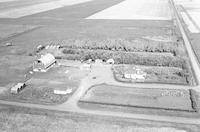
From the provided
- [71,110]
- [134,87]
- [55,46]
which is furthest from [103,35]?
[71,110]

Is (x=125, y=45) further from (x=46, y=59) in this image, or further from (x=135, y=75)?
(x=46, y=59)

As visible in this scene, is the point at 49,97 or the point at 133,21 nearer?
the point at 49,97

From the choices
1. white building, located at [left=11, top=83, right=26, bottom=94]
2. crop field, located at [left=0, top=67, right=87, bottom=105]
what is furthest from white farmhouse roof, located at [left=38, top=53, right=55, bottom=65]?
white building, located at [left=11, top=83, right=26, bottom=94]

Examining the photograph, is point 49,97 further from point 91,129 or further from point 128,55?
point 128,55

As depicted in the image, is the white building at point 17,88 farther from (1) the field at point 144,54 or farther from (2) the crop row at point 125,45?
(2) the crop row at point 125,45

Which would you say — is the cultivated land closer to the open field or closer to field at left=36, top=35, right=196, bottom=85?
field at left=36, top=35, right=196, bottom=85
